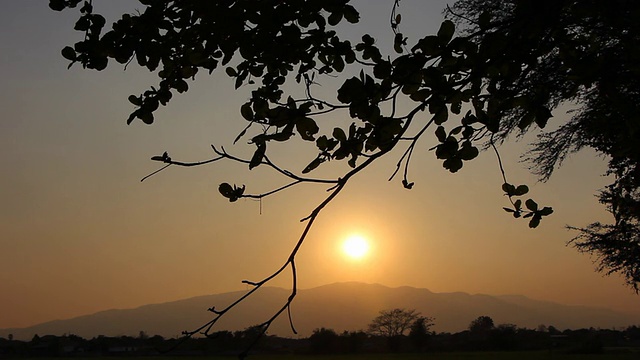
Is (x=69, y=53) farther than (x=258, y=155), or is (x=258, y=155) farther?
(x=69, y=53)

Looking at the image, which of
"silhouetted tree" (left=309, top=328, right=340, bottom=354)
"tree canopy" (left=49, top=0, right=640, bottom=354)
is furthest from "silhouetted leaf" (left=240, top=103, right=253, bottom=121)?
"silhouetted tree" (left=309, top=328, right=340, bottom=354)

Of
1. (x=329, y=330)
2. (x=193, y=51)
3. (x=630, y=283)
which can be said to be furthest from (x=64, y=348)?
(x=193, y=51)

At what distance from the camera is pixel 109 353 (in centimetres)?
6456

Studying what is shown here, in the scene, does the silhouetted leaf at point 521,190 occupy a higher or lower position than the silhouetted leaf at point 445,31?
lower

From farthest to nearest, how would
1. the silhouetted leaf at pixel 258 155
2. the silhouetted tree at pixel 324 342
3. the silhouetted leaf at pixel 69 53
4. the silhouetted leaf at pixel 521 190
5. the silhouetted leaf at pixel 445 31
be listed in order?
the silhouetted tree at pixel 324 342
the silhouetted leaf at pixel 521 190
the silhouetted leaf at pixel 69 53
the silhouetted leaf at pixel 445 31
the silhouetted leaf at pixel 258 155

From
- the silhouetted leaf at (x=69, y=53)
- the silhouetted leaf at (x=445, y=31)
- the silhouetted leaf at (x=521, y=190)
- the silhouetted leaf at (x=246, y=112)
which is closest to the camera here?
the silhouetted leaf at (x=445, y=31)

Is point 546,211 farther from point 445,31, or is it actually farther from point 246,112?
point 246,112

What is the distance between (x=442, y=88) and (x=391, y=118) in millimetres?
434

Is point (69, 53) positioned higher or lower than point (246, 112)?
higher

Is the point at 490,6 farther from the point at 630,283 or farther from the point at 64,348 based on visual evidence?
the point at 64,348

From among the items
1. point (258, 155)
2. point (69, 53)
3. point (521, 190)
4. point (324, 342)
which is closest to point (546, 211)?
point (521, 190)

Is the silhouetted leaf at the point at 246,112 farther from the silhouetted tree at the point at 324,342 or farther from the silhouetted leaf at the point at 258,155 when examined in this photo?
the silhouetted tree at the point at 324,342

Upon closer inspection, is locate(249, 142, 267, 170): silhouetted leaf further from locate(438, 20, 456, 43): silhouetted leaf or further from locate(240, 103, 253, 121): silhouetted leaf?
locate(438, 20, 456, 43): silhouetted leaf

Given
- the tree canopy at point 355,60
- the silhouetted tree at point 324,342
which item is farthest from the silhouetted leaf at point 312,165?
the silhouetted tree at point 324,342
